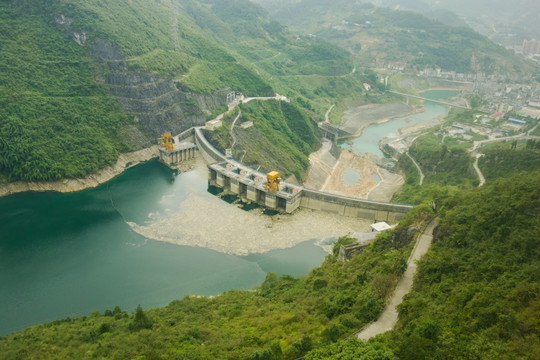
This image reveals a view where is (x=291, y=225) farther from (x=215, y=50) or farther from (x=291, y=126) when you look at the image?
(x=215, y=50)

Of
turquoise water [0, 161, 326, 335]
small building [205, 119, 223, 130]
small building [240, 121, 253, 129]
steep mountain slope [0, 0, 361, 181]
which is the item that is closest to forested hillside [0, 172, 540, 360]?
turquoise water [0, 161, 326, 335]

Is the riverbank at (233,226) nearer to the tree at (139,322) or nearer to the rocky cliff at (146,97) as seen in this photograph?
the tree at (139,322)

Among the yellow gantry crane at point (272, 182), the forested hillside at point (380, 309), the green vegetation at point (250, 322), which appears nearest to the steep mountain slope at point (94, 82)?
the yellow gantry crane at point (272, 182)

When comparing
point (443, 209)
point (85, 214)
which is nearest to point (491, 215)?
point (443, 209)

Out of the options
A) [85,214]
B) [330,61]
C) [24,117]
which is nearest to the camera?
[85,214]

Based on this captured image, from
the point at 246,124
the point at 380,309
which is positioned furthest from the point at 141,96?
the point at 380,309
